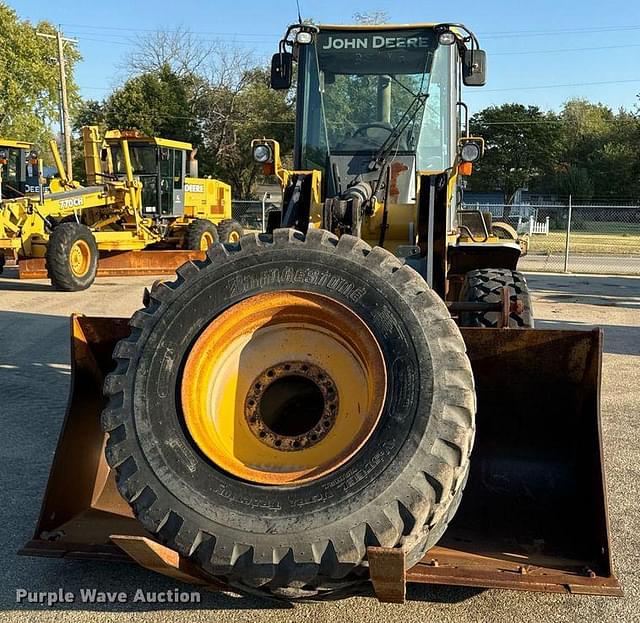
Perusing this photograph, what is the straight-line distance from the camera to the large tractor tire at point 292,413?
8.87 feet

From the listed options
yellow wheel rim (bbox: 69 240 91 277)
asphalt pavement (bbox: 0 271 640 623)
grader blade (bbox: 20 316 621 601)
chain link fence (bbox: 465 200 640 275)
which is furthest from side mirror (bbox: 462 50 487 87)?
chain link fence (bbox: 465 200 640 275)

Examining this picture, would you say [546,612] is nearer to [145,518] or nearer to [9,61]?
[145,518]

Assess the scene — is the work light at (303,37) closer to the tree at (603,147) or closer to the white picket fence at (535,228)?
the white picket fence at (535,228)

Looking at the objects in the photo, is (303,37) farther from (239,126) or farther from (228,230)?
(239,126)

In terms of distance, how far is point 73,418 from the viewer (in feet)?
12.0

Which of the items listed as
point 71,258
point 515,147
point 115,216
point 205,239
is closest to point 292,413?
point 71,258

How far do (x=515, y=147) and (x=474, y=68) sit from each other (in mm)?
Result: 54945

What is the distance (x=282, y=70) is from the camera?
6.05 meters

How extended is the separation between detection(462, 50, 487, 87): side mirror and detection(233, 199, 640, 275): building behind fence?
125 inches

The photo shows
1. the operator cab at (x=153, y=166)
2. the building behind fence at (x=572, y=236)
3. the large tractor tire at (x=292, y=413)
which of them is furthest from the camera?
the building behind fence at (x=572, y=236)

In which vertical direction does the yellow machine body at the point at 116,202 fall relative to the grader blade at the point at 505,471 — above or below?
above

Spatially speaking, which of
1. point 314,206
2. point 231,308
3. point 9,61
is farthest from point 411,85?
point 9,61

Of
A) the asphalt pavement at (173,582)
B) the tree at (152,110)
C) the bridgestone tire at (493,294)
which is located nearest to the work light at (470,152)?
the bridgestone tire at (493,294)

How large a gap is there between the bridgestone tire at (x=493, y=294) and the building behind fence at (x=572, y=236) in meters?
3.68
